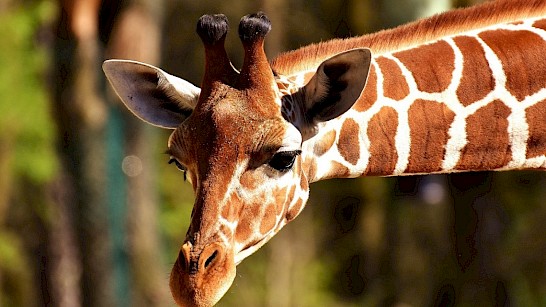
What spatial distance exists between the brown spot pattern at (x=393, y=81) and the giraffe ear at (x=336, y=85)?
1.47 feet

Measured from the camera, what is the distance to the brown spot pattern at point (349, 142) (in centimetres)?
579

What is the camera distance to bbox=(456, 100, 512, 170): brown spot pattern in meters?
5.88

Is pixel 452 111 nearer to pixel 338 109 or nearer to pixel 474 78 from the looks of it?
pixel 474 78

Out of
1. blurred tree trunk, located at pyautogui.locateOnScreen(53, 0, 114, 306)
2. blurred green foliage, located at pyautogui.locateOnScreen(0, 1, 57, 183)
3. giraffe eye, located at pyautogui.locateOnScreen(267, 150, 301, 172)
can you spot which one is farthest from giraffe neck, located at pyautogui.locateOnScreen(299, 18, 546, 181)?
blurred green foliage, located at pyautogui.locateOnScreen(0, 1, 57, 183)

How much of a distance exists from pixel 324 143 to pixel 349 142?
145mm

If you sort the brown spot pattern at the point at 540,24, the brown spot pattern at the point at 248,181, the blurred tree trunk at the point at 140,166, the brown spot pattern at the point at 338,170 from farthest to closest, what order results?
1. the blurred tree trunk at the point at 140,166
2. the brown spot pattern at the point at 540,24
3. the brown spot pattern at the point at 338,170
4. the brown spot pattern at the point at 248,181

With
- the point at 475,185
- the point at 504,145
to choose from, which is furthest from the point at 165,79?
the point at 475,185

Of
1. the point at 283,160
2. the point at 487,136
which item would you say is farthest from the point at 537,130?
the point at 283,160

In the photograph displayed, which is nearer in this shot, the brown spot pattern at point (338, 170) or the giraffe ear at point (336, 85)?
the giraffe ear at point (336, 85)

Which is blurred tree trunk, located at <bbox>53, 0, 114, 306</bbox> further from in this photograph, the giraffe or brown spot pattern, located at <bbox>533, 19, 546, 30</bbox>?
brown spot pattern, located at <bbox>533, 19, 546, 30</bbox>

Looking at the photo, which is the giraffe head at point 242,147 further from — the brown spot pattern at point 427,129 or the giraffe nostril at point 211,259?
the brown spot pattern at point 427,129

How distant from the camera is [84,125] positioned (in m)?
12.0

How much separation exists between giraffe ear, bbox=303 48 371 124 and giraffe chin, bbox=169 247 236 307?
88cm

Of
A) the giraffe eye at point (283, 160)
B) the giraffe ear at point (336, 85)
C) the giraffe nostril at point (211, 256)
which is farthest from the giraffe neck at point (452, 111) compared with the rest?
the giraffe nostril at point (211, 256)
